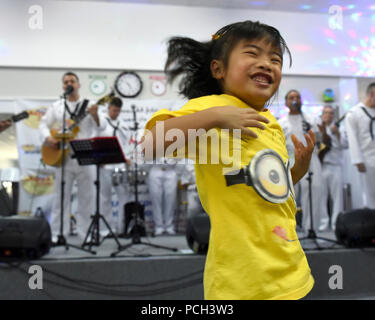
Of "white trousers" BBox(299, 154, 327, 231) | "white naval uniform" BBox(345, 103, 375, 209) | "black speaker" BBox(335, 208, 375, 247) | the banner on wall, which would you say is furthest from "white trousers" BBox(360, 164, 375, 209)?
the banner on wall

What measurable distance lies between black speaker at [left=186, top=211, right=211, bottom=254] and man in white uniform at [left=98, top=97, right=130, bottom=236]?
198 centimetres

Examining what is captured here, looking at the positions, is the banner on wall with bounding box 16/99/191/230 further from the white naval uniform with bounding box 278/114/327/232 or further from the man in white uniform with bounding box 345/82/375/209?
the man in white uniform with bounding box 345/82/375/209

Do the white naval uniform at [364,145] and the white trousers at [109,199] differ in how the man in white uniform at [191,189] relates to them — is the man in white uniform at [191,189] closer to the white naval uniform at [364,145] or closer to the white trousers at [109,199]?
the white trousers at [109,199]

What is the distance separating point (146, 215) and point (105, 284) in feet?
9.81

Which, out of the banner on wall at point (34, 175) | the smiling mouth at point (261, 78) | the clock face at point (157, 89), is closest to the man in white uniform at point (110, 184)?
the banner on wall at point (34, 175)

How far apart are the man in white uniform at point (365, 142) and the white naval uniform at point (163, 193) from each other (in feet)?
7.96

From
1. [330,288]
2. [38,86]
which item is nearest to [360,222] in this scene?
[330,288]

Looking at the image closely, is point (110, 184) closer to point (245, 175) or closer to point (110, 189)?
point (110, 189)

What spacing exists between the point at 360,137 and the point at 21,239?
11.6 ft

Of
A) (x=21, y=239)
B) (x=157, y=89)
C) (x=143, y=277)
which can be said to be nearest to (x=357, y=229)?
(x=143, y=277)

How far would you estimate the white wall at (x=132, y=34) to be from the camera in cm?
567

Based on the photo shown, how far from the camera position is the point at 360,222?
3.00 metres

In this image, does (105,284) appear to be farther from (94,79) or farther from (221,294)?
(94,79)

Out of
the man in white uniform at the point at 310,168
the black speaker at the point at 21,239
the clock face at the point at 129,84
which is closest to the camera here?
the black speaker at the point at 21,239
